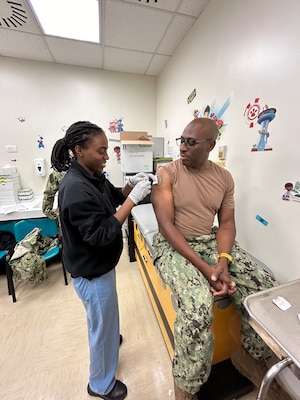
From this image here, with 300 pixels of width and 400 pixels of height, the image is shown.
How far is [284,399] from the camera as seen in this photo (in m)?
1.01

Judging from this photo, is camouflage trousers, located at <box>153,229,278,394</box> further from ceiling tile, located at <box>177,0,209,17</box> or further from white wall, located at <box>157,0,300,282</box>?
ceiling tile, located at <box>177,0,209,17</box>

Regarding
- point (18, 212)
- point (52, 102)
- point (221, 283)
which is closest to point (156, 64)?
point (52, 102)

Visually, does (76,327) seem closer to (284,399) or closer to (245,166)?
(284,399)

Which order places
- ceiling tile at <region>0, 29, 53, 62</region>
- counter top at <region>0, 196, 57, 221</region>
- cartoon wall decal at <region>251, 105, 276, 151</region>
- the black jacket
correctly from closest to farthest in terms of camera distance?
the black jacket
cartoon wall decal at <region>251, 105, 276, 151</region>
ceiling tile at <region>0, 29, 53, 62</region>
counter top at <region>0, 196, 57, 221</region>

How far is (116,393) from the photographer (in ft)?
3.70

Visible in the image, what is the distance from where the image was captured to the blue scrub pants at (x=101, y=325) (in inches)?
37.8

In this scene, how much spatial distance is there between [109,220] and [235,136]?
1.22m

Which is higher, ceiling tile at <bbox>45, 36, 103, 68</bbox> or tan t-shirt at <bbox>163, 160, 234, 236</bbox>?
ceiling tile at <bbox>45, 36, 103, 68</bbox>

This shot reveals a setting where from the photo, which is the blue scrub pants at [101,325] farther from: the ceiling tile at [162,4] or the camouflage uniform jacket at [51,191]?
the ceiling tile at [162,4]

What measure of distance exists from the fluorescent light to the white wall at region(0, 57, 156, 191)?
0.78 meters

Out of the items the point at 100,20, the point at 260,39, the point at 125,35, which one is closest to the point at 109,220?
the point at 260,39

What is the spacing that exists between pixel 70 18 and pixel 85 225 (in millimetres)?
2191

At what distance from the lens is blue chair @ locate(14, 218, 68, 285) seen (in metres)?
2.18

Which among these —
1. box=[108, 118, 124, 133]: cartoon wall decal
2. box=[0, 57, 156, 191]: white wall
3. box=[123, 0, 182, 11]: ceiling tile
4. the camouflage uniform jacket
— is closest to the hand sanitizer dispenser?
box=[0, 57, 156, 191]: white wall
